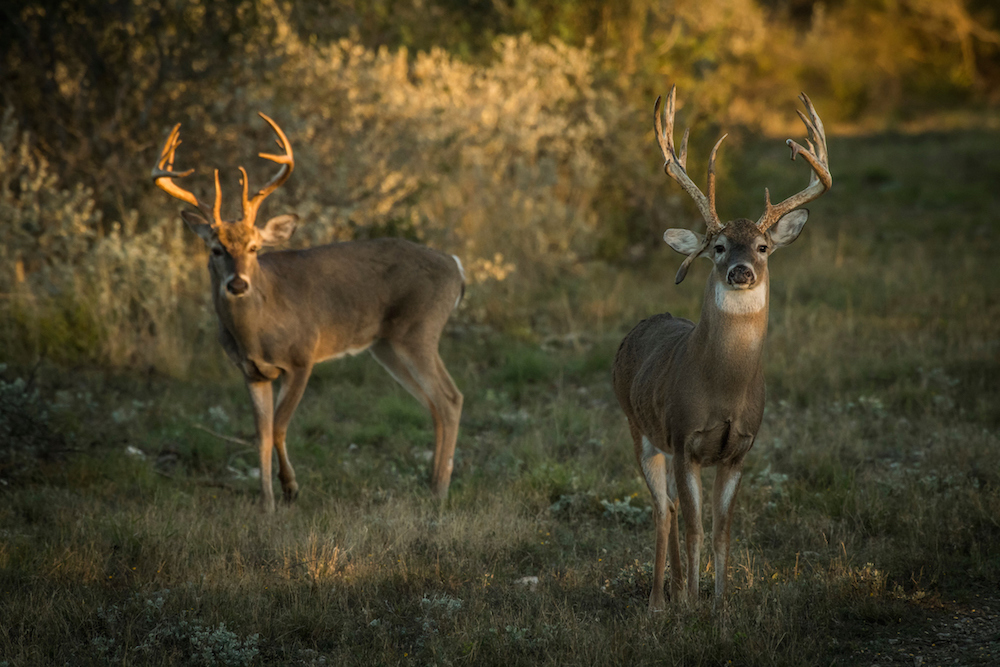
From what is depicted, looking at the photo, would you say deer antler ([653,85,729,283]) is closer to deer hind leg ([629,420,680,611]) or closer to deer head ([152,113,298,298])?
deer hind leg ([629,420,680,611])

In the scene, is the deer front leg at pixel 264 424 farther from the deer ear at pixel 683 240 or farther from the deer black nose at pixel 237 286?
the deer ear at pixel 683 240

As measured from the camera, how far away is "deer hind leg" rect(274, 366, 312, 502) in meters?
6.41

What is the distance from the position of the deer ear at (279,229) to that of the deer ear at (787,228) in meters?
3.56

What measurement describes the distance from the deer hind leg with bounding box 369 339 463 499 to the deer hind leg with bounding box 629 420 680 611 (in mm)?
2114

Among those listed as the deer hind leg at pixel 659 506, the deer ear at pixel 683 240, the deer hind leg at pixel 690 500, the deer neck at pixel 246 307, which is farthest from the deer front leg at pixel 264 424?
the deer ear at pixel 683 240

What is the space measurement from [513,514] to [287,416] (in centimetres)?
177

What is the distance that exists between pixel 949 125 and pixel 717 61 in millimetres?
8998

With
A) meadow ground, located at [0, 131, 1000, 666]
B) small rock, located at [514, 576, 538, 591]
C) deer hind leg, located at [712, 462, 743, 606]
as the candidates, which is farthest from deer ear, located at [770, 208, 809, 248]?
small rock, located at [514, 576, 538, 591]

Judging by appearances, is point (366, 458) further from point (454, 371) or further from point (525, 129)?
point (525, 129)

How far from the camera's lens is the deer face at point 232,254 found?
20.6 ft

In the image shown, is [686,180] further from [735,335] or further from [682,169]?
[735,335]

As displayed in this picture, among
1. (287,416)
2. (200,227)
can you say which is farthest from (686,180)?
(200,227)

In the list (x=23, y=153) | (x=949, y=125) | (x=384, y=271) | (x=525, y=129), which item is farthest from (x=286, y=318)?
(x=949, y=125)

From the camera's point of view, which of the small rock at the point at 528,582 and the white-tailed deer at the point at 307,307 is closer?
the small rock at the point at 528,582
